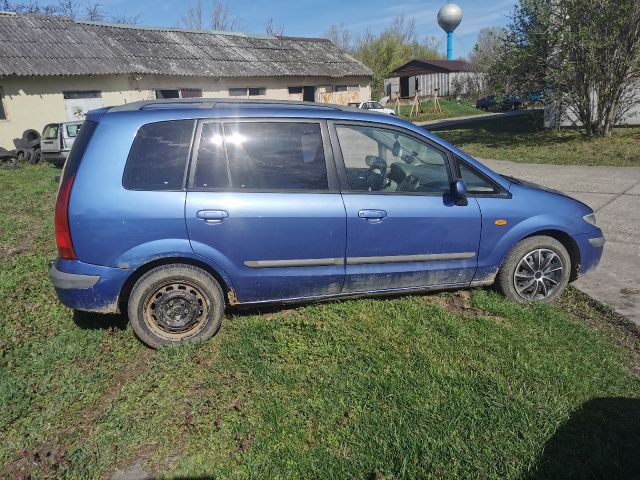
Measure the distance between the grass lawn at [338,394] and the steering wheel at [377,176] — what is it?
3.36 ft

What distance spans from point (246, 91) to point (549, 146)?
45.6 ft

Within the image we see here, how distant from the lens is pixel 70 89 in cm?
1712

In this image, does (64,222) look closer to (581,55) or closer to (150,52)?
(581,55)

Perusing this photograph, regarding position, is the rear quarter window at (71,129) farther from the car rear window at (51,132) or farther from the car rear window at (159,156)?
the car rear window at (159,156)

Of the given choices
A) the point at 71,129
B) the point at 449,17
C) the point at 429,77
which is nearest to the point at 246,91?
the point at 71,129

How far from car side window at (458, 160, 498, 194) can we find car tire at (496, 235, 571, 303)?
56 centimetres

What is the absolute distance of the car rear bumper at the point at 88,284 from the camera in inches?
130

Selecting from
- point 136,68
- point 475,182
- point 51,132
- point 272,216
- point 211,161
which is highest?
point 136,68

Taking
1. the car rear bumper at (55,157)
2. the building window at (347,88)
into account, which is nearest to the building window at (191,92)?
the car rear bumper at (55,157)

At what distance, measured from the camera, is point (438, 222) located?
3762 mm

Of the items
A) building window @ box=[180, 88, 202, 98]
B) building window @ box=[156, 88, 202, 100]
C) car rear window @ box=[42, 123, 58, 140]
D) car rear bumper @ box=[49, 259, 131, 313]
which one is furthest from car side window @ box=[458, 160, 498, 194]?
building window @ box=[180, 88, 202, 98]

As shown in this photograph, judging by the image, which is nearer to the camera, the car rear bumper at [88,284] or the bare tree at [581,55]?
the car rear bumper at [88,284]

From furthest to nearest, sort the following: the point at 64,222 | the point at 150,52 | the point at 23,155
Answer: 1. the point at 150,52
2. the point at 23,155
3. the point at 64,222

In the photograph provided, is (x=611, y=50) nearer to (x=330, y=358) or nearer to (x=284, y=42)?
(x=330, y=358)
